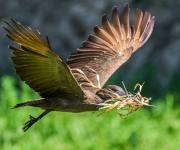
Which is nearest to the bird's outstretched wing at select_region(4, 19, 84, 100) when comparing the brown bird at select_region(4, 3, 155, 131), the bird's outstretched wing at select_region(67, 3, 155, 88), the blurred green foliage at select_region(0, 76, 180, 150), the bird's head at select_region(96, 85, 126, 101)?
the brown bird at select_region(4, 3, 155, 131)

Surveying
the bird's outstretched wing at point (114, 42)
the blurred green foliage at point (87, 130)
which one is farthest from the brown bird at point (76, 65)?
the blurred green foliage at point (87, 130)

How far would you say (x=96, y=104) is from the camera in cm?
679

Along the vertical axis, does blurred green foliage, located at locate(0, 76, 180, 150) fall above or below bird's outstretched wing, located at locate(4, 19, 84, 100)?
below

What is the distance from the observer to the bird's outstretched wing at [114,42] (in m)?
7.94

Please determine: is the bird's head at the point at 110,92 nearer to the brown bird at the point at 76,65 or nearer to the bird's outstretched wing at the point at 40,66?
the brown bird at the point at 76,65

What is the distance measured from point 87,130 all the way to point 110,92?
2152 millimetres

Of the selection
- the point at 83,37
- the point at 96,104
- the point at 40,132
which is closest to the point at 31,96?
the point at 40,132

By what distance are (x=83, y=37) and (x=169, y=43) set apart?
1.30m

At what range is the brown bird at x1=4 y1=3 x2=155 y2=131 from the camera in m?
6.39

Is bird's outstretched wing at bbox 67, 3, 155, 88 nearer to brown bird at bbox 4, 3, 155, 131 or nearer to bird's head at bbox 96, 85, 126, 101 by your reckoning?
brown bird at bbox 4, 3, 155, 131

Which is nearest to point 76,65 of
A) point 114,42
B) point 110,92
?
point 114,42

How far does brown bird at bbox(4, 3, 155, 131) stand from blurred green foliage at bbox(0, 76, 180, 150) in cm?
87

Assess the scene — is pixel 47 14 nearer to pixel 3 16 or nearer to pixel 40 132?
pixel 3 16

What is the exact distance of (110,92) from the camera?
271 inches
